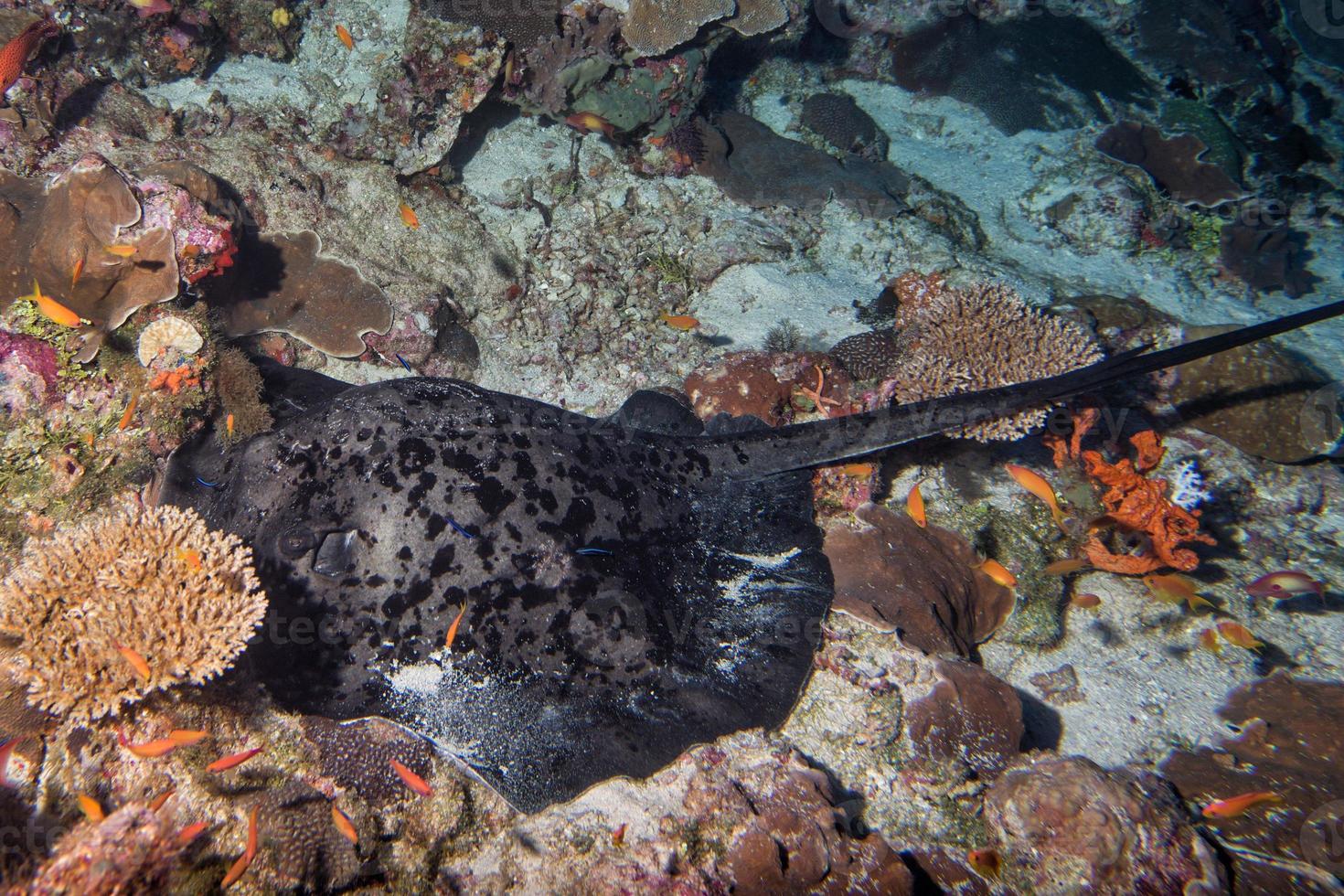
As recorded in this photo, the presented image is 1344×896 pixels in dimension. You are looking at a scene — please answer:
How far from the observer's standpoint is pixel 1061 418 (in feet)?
17.9

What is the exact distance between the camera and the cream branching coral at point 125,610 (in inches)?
102

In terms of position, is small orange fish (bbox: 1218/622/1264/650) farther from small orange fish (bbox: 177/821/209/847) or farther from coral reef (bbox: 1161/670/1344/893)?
small orange fish (bbox: 177/821/209/847)

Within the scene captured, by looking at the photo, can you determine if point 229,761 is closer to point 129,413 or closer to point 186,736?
point 186,736

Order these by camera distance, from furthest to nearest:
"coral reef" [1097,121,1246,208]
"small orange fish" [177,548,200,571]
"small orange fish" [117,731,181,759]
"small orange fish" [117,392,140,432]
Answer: "coral reef" [1097,121,1246,208] < "small orange fish" [117,392,140,432] < "small orange fish" [177,548,200,571] < "small orange fish" [117,731,181,759]

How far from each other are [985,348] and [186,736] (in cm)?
611

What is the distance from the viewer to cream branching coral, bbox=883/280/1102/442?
5277 millimetres

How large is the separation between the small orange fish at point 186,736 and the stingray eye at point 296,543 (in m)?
0.91

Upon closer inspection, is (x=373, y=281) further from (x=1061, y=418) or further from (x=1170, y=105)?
(x=1170, y=105)

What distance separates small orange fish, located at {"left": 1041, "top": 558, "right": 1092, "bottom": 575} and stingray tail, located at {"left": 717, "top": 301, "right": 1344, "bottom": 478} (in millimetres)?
1325

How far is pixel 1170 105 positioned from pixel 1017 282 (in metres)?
7.12

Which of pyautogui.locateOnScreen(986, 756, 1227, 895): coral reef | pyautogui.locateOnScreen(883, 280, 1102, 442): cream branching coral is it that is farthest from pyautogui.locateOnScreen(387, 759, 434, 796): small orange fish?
pyautogui.locateOnScreen(883, 280, 1102, 442): cream branching coral

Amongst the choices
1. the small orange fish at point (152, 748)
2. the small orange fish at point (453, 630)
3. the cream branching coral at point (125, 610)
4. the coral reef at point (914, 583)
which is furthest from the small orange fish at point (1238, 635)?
the small orange fish at point (152, 748)

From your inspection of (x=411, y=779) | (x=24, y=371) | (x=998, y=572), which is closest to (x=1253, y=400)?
(x=998, y=572)

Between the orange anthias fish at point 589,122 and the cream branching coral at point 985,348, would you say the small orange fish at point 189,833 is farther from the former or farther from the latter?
the orange anthias fish at point 589,122
